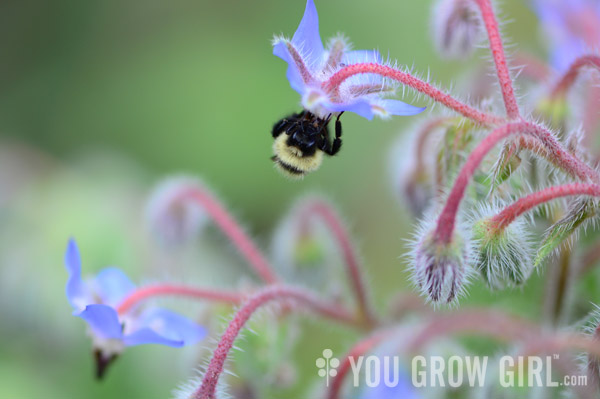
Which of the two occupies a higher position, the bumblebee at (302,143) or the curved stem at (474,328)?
the bumblebee at (302,143)

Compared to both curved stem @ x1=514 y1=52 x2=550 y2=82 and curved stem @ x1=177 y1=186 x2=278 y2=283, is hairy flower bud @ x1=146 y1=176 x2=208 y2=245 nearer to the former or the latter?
curved stem @ x1=177 y1=186 x2=278 y2=283

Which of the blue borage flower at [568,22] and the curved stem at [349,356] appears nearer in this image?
the curved stem at [349,356]

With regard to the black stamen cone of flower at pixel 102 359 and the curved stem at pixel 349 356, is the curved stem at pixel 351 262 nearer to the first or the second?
the curved stem at pixel 349 356

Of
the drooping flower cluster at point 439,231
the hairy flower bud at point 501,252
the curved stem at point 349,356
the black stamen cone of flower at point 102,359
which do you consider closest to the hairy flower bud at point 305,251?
the drooping flower cluster at point 439,231

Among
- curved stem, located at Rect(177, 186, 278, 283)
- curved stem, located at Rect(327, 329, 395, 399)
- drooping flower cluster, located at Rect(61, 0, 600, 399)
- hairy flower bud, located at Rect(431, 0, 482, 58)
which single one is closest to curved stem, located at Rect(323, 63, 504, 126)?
drooping flower cluster, located at Rect(61, 0, 600, 399)

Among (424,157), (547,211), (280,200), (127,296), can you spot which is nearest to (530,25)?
(280,200)

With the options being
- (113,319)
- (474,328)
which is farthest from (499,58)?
(113,319)
